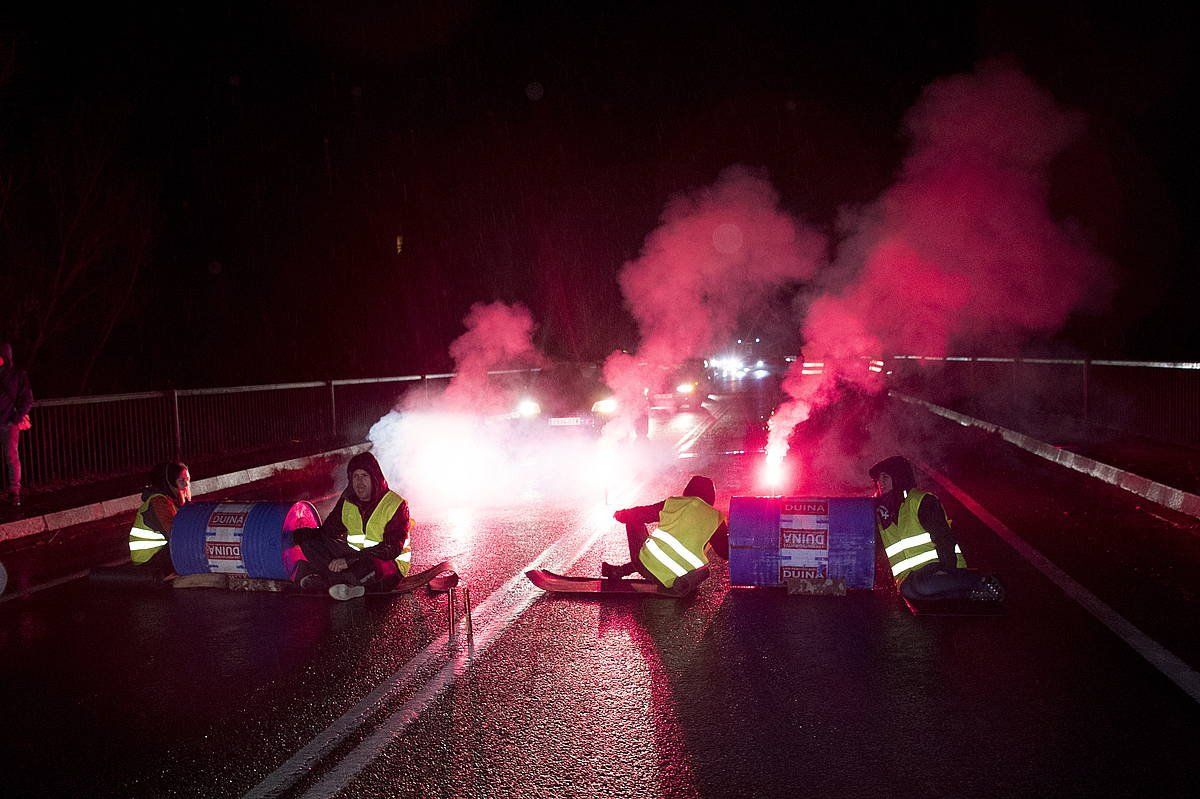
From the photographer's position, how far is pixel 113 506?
12.5 metres

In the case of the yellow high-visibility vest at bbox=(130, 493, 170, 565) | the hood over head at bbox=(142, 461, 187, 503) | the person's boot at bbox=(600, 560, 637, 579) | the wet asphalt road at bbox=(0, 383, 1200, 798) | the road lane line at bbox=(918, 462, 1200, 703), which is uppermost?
the hood over head at bbox=(142, 461, 187, 503)

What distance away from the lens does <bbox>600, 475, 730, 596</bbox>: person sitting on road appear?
7.14 meters

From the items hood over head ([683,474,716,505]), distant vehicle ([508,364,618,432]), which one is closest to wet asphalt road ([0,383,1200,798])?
hood over head ([683,474,716,505])

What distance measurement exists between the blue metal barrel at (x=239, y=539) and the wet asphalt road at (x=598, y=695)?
0.97ft

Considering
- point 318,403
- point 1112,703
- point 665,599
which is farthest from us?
point 318,403

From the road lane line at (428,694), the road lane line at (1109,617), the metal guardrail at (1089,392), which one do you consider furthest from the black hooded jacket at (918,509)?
the metal guardrail at (1089,392)

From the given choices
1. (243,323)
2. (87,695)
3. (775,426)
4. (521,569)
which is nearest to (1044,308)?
(775,426)

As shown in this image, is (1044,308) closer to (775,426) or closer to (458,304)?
(775,426)

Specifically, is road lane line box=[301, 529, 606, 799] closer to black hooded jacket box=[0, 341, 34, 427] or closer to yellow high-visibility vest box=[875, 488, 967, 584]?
yellow high-visibility vest box=[875, 488, 967, 584]

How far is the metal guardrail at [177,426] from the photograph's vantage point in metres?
14.2

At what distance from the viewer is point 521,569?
8.22 m

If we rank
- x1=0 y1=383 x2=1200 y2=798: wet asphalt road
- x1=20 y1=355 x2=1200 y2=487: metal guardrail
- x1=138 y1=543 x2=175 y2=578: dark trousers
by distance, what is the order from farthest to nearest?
x1=20 y1=355 x2=1200 y2=487: metal guardrail < x1=138 y1=543 x2=175 y2=578: dark trousers < x1=0 y1=383 x2=1200 y2=798: wet asphalt road

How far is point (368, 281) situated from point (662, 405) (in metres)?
10.4

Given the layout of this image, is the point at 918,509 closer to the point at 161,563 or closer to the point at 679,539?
the point at 679,539
